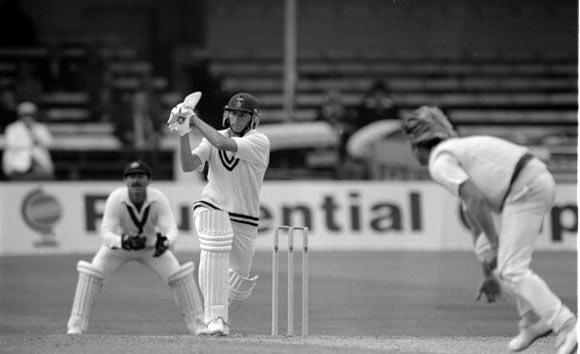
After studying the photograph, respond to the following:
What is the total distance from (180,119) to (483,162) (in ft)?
8.72

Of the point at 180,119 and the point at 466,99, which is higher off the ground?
the point at 180,119

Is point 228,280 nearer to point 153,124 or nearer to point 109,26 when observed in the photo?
point 153,124

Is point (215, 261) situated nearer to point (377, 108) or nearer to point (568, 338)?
point (568, 338)

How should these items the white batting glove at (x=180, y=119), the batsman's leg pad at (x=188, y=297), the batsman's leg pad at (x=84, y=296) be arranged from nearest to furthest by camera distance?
1. the white batting glove at (x=180, y=119)
2. the batsman's leg pad at (x=84, y=296)
3. the batsman's leg pad at (x=188, y=297)

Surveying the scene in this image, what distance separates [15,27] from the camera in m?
30.2

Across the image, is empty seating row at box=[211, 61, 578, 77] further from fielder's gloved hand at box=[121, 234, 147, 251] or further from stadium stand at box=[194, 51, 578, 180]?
fielder's gloved hand at box=[121, 234, 147, 251]

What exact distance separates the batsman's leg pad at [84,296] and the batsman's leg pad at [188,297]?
69 centimetres

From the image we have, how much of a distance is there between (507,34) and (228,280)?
81.2 ft

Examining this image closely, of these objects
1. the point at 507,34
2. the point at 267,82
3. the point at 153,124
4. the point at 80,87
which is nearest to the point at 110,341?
the point at 153,124

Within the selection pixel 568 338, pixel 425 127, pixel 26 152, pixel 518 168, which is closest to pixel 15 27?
pixel 26 152

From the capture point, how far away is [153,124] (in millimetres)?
25969

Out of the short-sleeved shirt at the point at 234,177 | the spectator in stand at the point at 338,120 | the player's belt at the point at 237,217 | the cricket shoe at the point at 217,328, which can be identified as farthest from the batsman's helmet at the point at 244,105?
the spectator in stand at the point at 338,120

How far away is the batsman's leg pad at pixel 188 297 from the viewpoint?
12.9m

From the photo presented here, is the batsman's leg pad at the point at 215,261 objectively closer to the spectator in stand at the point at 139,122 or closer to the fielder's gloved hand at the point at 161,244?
the fielder's gloved hand at the point at 161,244
